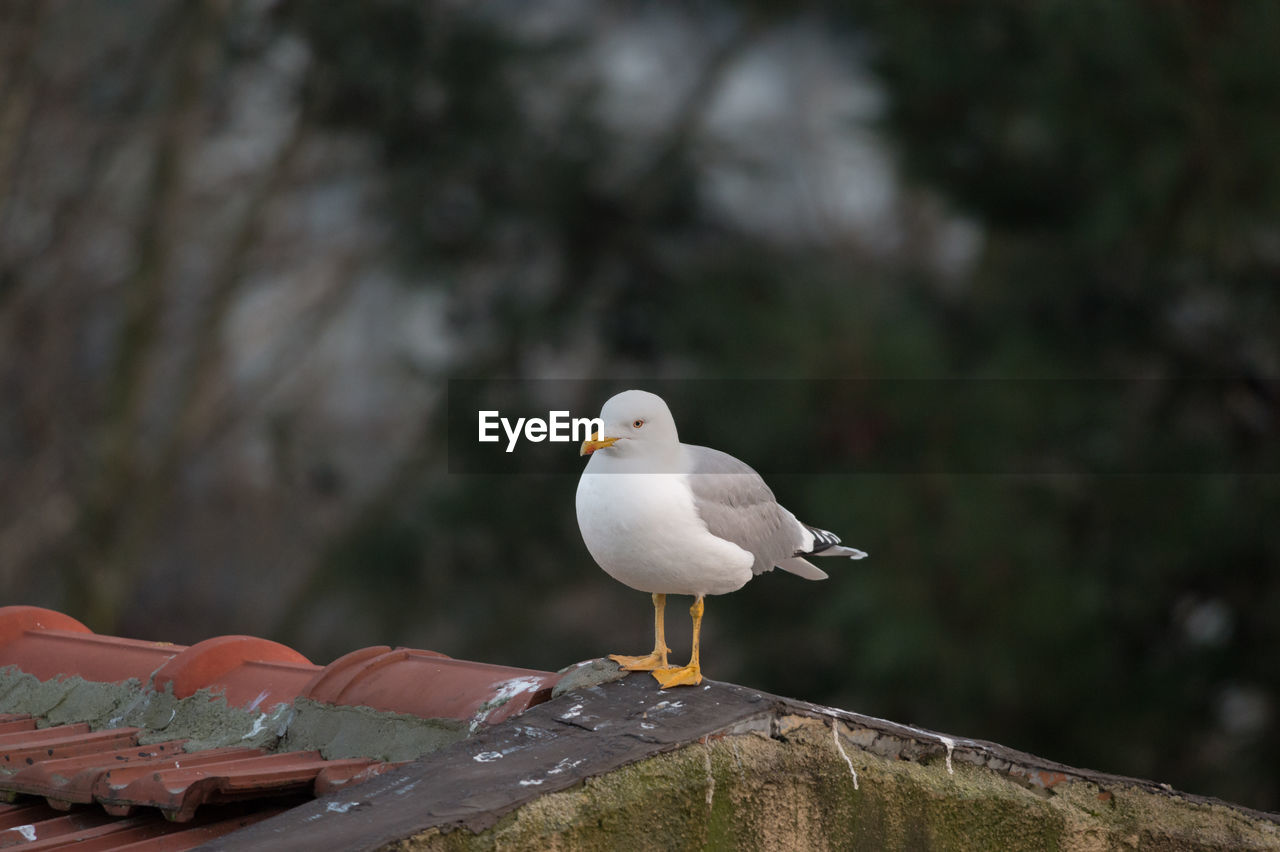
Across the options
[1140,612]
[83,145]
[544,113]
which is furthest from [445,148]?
[1140,612]

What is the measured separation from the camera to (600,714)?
194cm

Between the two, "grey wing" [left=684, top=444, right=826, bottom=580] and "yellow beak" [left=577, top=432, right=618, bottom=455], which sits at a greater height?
"yellow beak" [left=577, top=432, right=618, bottom=455]

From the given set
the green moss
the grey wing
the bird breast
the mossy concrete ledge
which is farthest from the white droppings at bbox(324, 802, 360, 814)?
the grey wing

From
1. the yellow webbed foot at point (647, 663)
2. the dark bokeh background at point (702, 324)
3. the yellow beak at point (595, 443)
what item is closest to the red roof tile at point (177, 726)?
the yellow webbed foot at point (647, 663)

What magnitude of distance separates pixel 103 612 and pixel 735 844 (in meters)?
7.53

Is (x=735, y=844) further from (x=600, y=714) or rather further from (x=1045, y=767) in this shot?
(x=1045, y=767)

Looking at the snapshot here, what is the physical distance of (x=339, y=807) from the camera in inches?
66.3

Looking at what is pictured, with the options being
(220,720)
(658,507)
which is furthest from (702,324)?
(658,507)

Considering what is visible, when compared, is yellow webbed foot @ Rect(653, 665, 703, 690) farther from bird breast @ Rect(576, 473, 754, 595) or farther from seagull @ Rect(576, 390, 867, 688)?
bird breast @ Rect(576, 473, 754, 595)

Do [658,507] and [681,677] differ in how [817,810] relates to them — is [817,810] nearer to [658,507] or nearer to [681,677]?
[681,677]

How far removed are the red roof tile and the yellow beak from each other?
1.52 feet

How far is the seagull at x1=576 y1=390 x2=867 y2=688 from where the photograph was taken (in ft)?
5.99

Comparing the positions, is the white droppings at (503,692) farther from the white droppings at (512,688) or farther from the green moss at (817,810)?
the green moss at (817,810)

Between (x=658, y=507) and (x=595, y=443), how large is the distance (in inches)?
4.3
